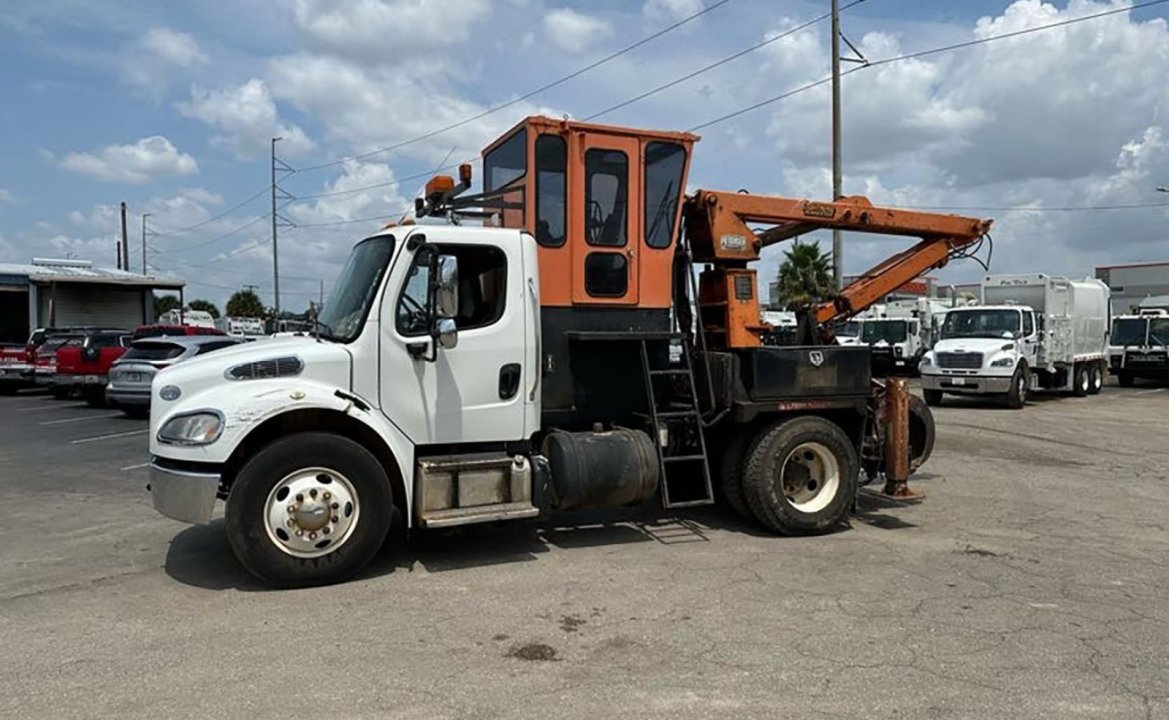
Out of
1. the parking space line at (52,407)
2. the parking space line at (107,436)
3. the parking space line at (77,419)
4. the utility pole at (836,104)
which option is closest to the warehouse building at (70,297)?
the parking space line at (52,407)

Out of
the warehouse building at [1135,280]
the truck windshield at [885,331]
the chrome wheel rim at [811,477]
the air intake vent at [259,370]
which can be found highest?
the warehouse building at [1135,280]

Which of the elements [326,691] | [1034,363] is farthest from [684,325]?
[1034,363]

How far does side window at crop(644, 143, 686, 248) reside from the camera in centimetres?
756

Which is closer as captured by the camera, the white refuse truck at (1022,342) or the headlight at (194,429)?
the headlight at (194,429)

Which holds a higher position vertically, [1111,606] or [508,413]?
[508,413]

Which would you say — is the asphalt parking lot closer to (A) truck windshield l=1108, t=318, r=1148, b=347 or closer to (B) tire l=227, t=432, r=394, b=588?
(B) tire l=227, t=432, r=394, b=588

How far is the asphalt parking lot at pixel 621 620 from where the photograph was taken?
4.36 metres

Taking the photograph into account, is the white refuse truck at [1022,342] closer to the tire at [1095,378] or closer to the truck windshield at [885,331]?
the tire at [1095,378]

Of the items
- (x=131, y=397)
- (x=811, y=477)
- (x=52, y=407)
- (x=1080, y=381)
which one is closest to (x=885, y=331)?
(x=1080, y=381)

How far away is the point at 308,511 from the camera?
6031 mm

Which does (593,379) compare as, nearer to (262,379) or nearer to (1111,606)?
(262,379)

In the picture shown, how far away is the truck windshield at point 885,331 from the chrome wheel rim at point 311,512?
27.4 m

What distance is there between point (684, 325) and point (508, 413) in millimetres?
2142

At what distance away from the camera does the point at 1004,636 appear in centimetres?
521
